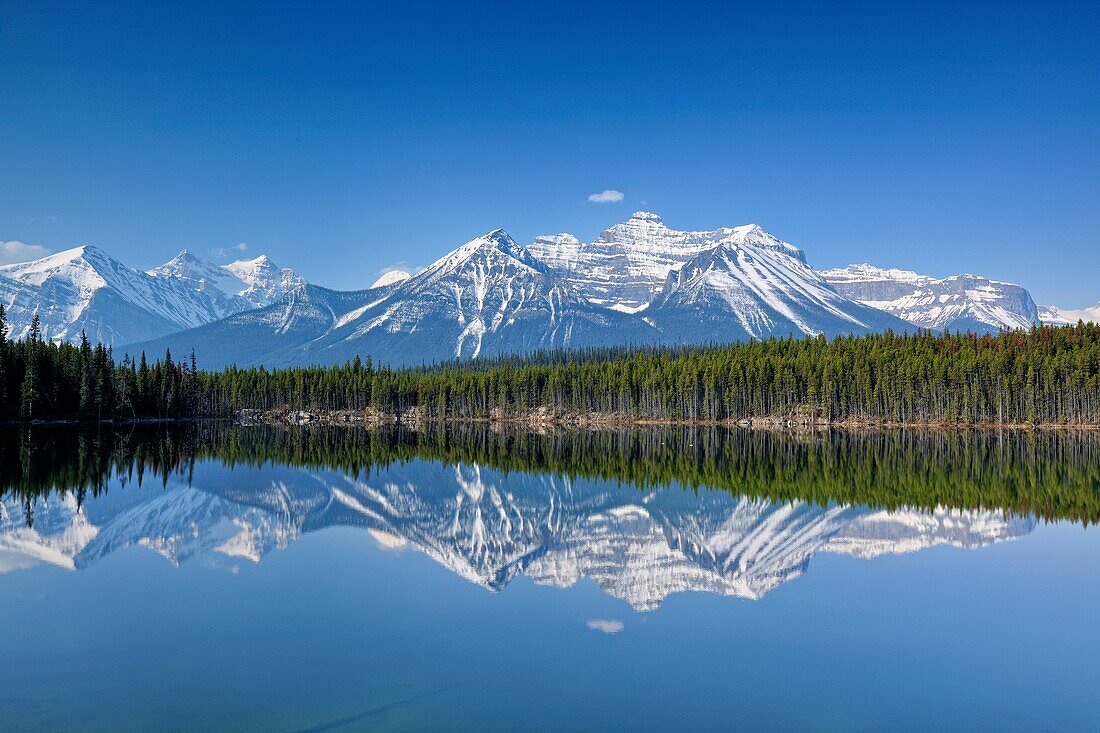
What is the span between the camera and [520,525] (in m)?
40.0

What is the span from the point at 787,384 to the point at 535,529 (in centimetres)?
11914

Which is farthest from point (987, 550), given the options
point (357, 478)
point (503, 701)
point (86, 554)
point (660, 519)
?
point (357, 478)

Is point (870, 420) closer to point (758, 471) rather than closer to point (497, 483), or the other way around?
point (758, 471)

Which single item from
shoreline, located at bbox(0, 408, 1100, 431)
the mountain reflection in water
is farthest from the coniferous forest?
the mountain reflection in water

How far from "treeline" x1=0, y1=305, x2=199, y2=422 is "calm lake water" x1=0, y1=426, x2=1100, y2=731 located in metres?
67.2

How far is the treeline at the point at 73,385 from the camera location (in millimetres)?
111562

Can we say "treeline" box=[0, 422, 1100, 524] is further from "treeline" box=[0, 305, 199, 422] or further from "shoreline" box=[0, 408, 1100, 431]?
"shoreline" box=[0, 408, 1100, 431]

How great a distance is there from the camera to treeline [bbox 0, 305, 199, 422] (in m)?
112

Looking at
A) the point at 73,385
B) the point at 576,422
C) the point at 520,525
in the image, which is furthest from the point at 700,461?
the point at 576,422

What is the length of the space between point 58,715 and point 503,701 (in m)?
8.50

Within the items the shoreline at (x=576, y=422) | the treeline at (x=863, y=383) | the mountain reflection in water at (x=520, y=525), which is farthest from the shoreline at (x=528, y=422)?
the mountain reflection in water at (x=520, y=525)

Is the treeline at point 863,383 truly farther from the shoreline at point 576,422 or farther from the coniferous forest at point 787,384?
the shoreline at point 576,422

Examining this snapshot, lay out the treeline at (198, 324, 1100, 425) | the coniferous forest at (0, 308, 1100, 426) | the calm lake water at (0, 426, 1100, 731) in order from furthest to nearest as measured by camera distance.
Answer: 1. the treeline at (198, 324, 1100, 425)
2. the coniferous forest at (0, 308, 1100, 426)
3. the calm lake water at (0, 426, 1100, 731)

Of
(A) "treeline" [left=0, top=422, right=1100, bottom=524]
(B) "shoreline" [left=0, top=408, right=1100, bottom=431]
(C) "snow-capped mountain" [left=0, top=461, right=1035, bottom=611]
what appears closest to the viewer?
(C) "snow-capped mountain" [left=0, top=461, right=1035, bottom=611]
